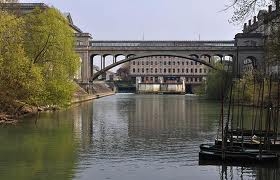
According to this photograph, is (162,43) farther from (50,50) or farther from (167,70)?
(50,50)

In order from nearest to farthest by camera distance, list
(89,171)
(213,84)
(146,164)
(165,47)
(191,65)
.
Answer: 1. (89,171)
2. (146,164)
3. (213,84)
4. (165,47)
5. (191,65)

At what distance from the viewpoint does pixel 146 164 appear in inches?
763

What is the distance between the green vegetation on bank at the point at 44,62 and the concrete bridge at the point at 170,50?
2048 inches

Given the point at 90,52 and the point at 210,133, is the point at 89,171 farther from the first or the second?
the point at 90,52

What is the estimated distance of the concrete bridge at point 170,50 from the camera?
96688 mm

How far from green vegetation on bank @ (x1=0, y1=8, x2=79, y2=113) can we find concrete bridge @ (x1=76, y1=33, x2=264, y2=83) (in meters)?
52.0

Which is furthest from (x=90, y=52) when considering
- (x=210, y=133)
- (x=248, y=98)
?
(x=210, y=133)

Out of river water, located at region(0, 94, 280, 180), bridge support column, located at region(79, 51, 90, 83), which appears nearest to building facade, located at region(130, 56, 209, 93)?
bridge support column, located at region(79, 51, 90, 83)

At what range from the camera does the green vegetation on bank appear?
1356 inches

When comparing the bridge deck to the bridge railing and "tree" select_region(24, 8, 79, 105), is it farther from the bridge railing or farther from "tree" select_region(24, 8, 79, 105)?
"tree" select_region(24, 8, 79, 105)

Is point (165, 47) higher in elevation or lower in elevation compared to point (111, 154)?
higher

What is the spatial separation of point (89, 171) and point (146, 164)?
2366 mm

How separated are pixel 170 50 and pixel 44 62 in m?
56.2

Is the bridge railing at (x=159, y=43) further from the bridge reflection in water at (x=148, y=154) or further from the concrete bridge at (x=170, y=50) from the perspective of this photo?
the bridge reflection in water at (x=148, y=154)
